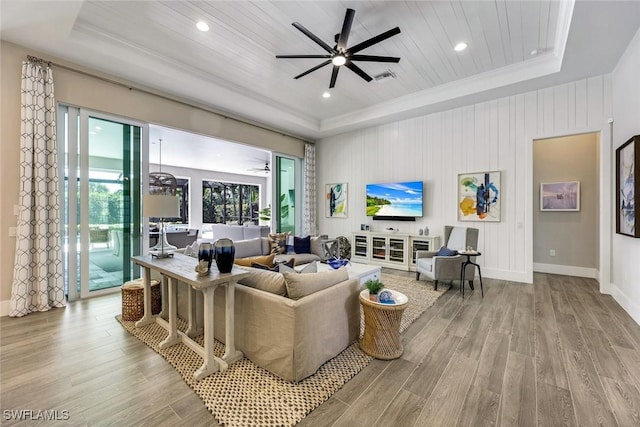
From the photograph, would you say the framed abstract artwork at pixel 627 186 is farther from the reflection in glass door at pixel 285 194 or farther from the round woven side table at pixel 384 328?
the reflection in glass door at pixel 285 194

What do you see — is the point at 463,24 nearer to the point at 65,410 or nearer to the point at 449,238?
the point at 449,238

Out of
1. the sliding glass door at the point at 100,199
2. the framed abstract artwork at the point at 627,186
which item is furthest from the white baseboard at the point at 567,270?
the sliding glass door at the point at 100,199

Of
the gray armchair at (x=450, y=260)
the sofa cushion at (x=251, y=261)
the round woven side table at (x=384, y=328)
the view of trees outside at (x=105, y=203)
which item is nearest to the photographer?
the round woven side table at (x=384, y=328)

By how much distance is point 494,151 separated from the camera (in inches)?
191

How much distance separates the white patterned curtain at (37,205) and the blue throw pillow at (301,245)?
335cm

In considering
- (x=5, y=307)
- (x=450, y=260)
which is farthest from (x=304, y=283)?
(x=5, y=307)

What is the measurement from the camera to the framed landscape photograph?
5.07m

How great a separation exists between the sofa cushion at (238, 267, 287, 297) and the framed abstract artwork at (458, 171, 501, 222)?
4270 mm

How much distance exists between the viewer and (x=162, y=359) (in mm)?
2271

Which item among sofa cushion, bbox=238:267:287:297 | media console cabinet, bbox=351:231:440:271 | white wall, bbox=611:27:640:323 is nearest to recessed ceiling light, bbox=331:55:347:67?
sofa cushion, bbox=238:267:287:297

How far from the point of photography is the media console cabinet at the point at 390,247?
17.7 ft

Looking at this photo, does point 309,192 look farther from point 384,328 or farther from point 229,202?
point 229,202

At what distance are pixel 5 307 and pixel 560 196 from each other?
342 inches

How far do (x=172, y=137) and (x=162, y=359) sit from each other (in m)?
5.55
